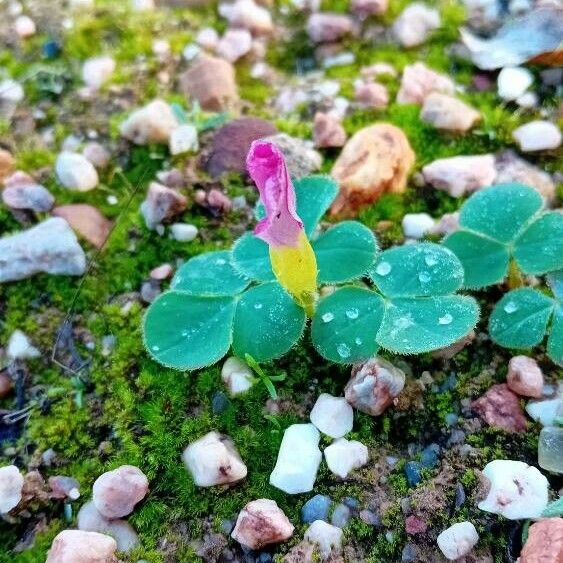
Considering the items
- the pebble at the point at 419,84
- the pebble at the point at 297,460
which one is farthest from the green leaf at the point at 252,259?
the pebble at the point at 419,84

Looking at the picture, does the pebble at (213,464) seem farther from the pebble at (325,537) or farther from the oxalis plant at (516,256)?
the oxalis plant at (516,256)

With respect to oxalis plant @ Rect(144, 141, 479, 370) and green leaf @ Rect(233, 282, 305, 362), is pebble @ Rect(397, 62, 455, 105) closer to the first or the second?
oxalis plant @ Rect(144, 141, 479, 370)

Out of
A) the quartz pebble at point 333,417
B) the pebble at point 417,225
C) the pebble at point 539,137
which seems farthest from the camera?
the pebble at point 539,137

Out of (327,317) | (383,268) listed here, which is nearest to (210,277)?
(327,317)

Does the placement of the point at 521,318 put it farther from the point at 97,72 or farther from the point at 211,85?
the point at 97,72

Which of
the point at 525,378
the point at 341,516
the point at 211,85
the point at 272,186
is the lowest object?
the point at 341,516

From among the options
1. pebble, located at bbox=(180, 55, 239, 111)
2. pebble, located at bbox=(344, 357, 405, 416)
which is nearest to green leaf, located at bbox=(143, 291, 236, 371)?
pebble, located at bbox=(344, 357, 405, 416)
